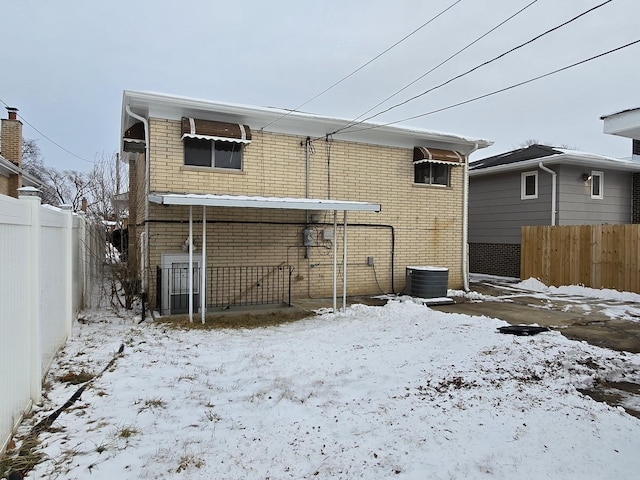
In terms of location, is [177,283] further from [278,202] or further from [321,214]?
[321,214]

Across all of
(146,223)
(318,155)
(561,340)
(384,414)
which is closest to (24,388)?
(384,414)

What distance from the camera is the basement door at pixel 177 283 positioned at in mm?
8531

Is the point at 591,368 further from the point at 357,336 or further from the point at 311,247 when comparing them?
the point at 311,247

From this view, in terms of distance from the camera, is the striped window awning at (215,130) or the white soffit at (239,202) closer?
the white soffit at (239,202)

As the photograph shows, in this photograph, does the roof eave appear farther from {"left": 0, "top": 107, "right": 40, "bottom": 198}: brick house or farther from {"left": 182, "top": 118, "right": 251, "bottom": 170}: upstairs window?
{"left": 0, "top": 107, "right": 40, "bottom": 198}: brick house

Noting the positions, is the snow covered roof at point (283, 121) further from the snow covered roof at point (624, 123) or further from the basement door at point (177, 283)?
the snow covered roof at point (624, 123)

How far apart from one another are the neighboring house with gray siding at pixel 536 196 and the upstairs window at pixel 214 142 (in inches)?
404

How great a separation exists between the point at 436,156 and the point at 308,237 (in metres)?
4.15

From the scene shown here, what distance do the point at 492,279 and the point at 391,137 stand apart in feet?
24.2

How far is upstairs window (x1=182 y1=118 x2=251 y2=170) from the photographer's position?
28.5 feet

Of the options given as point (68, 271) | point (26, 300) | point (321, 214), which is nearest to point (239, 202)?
point (68, 271)

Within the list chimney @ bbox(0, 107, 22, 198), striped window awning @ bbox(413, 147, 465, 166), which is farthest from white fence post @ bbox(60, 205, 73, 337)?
chimney @ bbox(0, 107, 22, 198)

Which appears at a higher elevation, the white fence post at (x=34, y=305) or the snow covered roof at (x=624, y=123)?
the snow covered roof at (x=624, y=123)

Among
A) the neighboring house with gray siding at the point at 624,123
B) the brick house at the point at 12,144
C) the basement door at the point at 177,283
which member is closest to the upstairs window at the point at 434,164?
the neighboring house with gray siding at the point at 624,123
